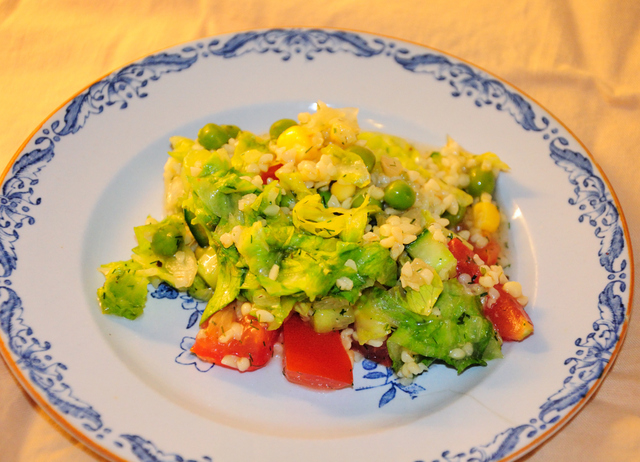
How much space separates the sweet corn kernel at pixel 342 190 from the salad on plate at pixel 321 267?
11 millimetres

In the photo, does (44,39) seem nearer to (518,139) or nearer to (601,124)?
(518,139)

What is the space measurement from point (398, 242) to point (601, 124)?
2623 mm

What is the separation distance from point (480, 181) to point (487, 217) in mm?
274

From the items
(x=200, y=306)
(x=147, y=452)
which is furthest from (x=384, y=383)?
(x=147, y=452)

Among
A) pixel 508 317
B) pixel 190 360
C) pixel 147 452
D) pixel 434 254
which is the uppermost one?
pixel 434 254

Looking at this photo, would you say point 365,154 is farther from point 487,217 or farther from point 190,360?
point 190,360

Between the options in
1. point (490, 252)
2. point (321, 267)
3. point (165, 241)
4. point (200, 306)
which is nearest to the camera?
point (321, 267)

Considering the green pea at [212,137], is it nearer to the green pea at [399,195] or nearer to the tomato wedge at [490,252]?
the green pea at [399,195]

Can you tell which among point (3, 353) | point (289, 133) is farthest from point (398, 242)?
point (3, 353)

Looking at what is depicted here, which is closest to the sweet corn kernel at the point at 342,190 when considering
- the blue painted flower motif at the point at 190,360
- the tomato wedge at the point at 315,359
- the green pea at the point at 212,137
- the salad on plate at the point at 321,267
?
the salad on plate at the point at 321,267

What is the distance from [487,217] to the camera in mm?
3805

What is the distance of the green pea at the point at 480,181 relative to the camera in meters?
3.90

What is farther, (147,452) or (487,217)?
(487,217)

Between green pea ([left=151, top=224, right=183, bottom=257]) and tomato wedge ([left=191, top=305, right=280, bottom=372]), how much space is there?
545 mm
